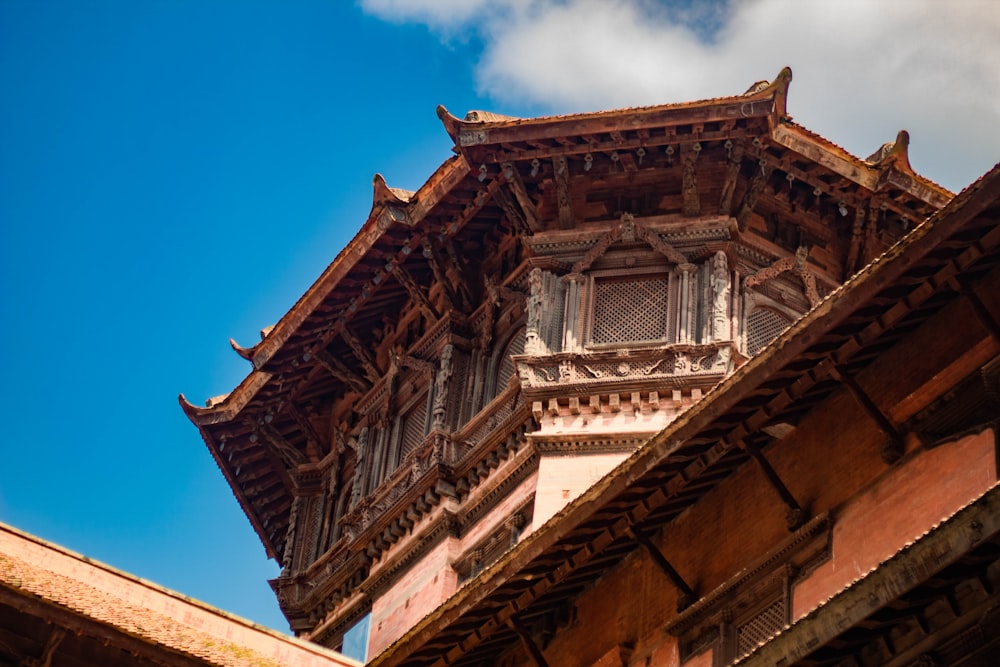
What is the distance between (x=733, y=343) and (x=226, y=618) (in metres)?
7.72

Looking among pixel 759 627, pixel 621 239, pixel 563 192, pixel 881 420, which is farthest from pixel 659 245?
pixel 881 420

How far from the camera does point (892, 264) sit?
14648mm

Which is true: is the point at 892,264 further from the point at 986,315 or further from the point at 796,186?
the point at 796,186

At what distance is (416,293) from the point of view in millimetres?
29250

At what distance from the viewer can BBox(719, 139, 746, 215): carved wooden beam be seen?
26219 millimetres

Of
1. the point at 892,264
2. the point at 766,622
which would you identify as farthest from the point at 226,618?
the point at 892,264

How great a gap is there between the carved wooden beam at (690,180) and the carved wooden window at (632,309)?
3.44 ft

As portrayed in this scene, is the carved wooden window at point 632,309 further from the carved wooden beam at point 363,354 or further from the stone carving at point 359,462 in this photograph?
the carved wooden beam at point 363,354

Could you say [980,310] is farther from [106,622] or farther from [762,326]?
[762,326]

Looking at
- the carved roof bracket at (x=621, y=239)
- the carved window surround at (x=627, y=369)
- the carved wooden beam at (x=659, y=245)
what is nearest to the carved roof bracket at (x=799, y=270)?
the carved wooden beam at (x=659, y=245)

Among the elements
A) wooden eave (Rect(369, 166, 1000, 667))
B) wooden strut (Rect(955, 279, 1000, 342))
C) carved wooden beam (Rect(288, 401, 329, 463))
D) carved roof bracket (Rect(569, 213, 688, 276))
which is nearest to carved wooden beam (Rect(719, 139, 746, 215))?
carved roof bracket (Rect(569, 213, 688, 276))

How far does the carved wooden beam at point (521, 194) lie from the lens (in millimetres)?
27203

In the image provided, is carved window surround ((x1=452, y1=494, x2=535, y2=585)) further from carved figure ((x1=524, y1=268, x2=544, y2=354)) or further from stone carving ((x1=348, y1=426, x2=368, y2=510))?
stone carving ((x1=348, y1=426, x2=368, y2=510))

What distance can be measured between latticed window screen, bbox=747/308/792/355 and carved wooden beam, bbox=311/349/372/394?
23.0ft
